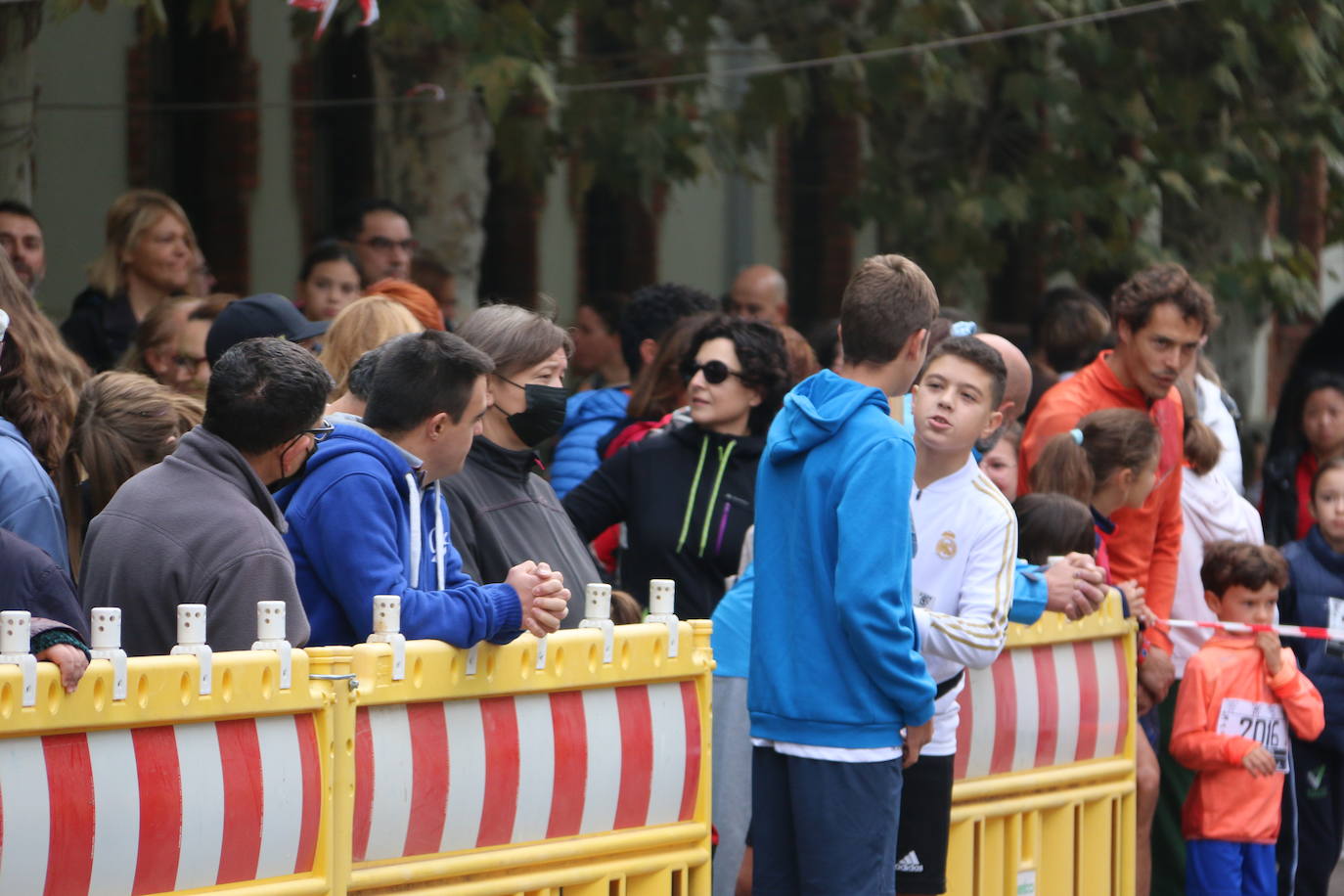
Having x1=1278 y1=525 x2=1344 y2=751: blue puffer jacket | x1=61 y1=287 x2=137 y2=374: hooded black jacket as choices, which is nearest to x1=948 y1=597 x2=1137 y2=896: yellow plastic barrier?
x1=1278 y1=525 x2=1344 y2=751: blue puffer jacket

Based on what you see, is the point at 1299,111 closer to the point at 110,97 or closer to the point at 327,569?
the point at 110,97

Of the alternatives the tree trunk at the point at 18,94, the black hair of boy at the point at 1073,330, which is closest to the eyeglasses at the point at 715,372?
the tree trunk at the point at 18,94

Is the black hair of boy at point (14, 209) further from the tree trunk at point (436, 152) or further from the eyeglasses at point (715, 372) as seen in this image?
the eyeglasses at point (715, 372)

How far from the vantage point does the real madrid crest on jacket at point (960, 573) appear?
17.6 ft

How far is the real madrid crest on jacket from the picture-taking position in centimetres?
536

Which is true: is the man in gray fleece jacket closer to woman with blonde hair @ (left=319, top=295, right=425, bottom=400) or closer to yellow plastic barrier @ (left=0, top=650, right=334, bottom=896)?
yellow plastic barrier @ (left=0, top=650, right=334, bottom=896)

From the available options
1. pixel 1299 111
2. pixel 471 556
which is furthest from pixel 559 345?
pixel 1299 111

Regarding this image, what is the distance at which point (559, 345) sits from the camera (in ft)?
19.4

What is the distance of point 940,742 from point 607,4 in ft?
23.2

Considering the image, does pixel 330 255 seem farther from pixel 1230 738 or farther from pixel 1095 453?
pixel 1230 738

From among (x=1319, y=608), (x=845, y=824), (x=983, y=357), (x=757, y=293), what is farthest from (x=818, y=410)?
(x=757, y=293)

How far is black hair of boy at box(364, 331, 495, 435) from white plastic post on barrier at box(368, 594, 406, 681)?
2.30 ft

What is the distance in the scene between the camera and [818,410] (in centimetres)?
509

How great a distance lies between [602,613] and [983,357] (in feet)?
4.92
